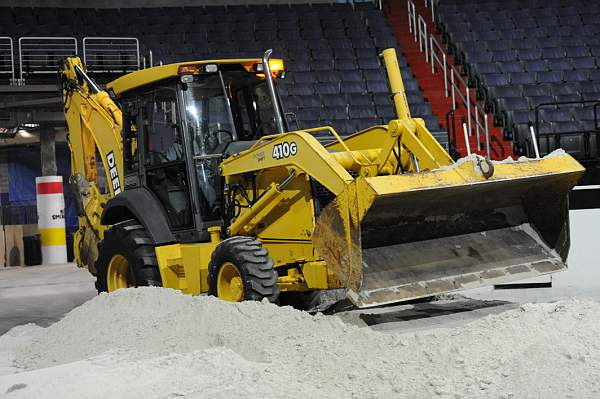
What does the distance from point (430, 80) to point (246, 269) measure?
1251 cm

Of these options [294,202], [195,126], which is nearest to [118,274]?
[195,126]

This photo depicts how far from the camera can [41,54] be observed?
17125mm

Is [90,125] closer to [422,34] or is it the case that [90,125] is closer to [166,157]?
[166,157]

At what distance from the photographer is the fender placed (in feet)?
25.6

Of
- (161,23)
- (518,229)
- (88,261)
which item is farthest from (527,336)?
(161,23)

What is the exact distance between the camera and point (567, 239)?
7.18m

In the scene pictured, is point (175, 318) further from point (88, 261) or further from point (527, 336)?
point (88, 261)

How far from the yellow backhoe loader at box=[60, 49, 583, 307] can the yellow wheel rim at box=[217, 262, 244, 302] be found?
1cm

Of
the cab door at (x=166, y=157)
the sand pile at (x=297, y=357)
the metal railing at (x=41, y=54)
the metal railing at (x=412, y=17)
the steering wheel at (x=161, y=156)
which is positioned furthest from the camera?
the metal railing at (x=412, y=17)

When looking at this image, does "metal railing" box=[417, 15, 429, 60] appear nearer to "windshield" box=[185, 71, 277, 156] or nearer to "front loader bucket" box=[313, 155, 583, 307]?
"windshield" box=[185, 71, 277, 156]

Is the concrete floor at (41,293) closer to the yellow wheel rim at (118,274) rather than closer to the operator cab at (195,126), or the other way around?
the yellow wheel rim at (118,274)

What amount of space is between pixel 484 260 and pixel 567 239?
833 millimetres

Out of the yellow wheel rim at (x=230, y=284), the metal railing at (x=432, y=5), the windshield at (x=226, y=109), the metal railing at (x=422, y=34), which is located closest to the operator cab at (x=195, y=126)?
the windshield at (x=226, y=109)

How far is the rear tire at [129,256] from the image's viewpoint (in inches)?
302
